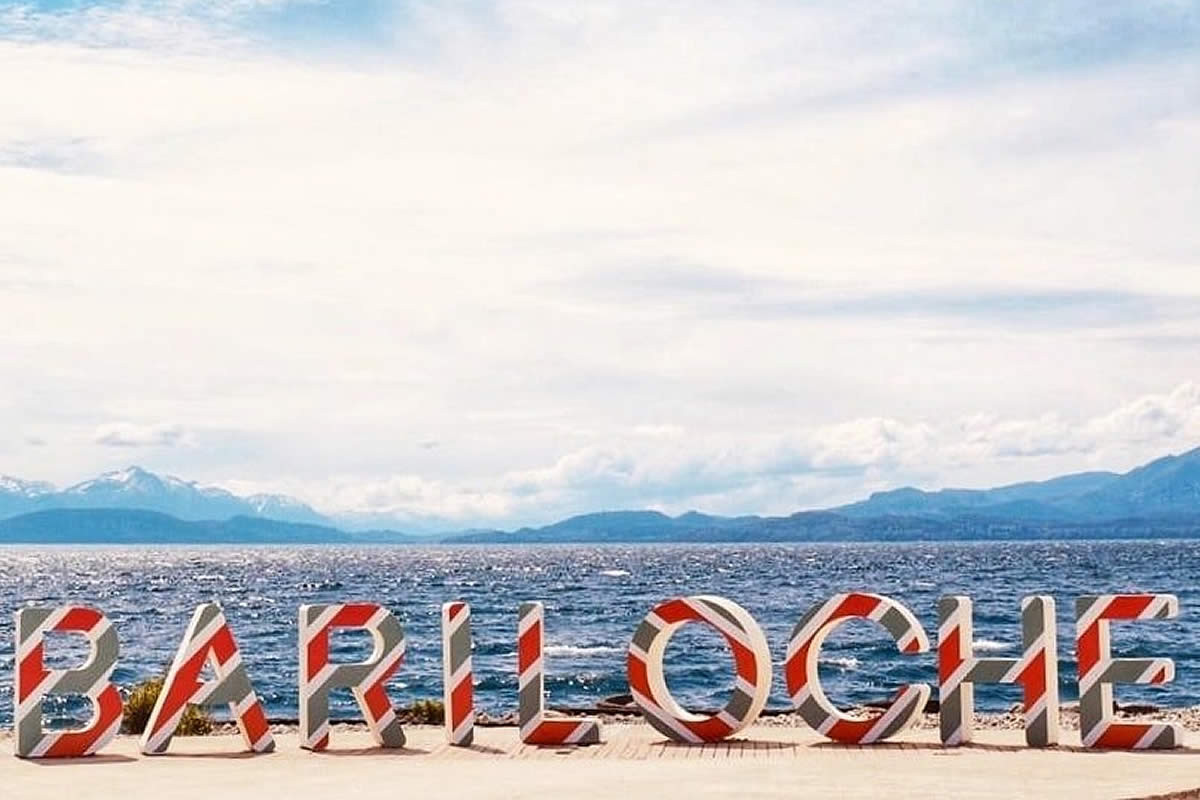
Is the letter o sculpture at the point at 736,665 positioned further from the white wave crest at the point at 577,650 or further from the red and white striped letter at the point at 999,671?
the white wave crest at the point at 577,650

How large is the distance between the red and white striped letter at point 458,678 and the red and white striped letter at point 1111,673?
7.06m

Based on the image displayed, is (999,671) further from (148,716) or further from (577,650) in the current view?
(577,650)

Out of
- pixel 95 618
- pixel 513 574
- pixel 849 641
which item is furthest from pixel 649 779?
pixel 513 574

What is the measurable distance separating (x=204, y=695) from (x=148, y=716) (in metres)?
4.22

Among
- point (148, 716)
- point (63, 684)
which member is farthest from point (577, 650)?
point (63, 684)

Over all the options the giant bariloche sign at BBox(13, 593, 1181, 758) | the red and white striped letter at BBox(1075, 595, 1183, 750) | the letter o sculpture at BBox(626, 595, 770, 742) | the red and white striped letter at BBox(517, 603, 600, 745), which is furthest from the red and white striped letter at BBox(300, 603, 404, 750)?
the red and white striped letter at BBox(1075, 595, 1183, 750)

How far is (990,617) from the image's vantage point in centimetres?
7212

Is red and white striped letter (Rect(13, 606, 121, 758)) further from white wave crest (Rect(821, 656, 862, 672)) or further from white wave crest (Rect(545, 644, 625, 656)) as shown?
white wave crest (Rect(545, 644, 625, 656))

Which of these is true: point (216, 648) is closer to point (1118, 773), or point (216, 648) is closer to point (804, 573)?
point (1118, 773)

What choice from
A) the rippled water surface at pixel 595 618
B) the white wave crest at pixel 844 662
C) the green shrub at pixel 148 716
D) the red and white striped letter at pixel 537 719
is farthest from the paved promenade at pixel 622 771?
the white wave crest at pixel 844 662

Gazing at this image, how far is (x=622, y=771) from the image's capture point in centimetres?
1858

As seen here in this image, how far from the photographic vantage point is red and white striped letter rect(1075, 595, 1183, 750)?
66.2 ft

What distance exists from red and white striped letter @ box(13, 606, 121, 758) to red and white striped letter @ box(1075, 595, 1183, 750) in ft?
36.4

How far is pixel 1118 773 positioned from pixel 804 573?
125904mm
